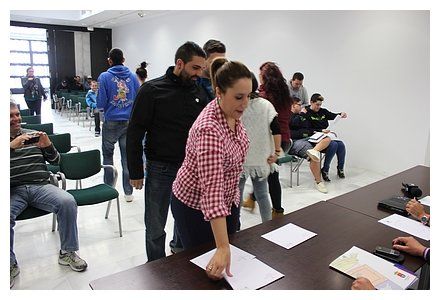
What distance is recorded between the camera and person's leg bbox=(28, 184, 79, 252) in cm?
253

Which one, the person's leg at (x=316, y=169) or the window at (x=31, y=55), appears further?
the window at (x=31, y=55)

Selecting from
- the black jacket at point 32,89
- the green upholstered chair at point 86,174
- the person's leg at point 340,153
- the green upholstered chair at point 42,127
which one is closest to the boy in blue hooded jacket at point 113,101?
the green upholstered chair at point 86,174

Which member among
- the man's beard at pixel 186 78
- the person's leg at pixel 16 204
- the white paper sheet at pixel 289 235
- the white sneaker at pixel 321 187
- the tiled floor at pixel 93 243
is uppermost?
the man's beard at pixel 186 78

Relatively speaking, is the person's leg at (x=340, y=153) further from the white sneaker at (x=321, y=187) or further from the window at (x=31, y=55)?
the window at (x=31, y=55)

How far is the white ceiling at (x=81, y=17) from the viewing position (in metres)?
9.98

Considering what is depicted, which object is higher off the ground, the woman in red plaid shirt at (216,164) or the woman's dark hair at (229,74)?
the woman's dark hair at (229,74)

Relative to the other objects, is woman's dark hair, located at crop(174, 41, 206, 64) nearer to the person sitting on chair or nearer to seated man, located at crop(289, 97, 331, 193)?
seated man, located at crop(289, 97, 331, 193)

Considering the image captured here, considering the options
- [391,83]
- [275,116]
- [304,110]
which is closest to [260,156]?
[275,116]

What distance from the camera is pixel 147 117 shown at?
6.69ft

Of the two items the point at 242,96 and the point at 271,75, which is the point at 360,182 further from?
the point at 242,96

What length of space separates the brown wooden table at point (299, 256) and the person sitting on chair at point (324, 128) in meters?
3.05

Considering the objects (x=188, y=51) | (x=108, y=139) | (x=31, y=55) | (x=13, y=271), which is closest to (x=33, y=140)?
(x=13, y=271)
